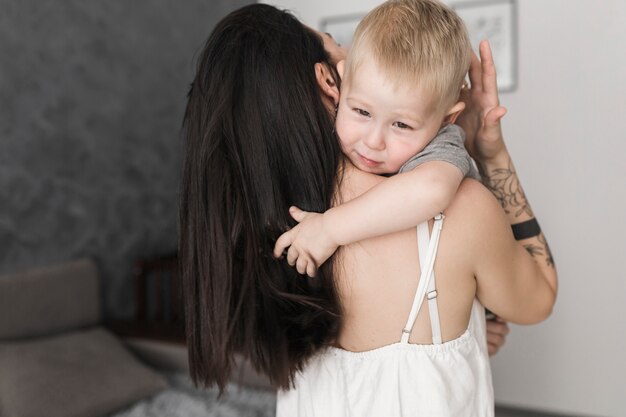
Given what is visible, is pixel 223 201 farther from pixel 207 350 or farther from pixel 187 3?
pixel 187 3

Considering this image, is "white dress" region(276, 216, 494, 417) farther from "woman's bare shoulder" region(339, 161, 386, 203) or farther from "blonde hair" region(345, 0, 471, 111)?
"blonde hair" region(345, 0, 471, 111)

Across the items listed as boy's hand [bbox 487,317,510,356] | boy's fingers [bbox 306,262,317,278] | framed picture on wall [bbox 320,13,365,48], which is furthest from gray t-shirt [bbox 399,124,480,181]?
framed picture on wall [bbox 320,13,365,48]

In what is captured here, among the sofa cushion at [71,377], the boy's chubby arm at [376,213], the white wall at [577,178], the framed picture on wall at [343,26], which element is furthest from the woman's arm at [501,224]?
the framed picture on wall at [343,26]

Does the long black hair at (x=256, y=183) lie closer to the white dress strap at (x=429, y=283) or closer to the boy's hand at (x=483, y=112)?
the white dress strap at (x=429, y=283)

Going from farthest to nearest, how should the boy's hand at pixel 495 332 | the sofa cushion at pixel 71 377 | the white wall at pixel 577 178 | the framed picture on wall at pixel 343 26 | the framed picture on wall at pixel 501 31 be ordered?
1. the framed picture on wall at pixel 343 26
2. the framed picture on wall at pixel 501 31
3. the white wall at pixel 577 178
4. the sofa cushion at pixel 71 377
5. the boy's hand at pixel 495 332

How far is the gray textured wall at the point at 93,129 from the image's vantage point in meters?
2.63

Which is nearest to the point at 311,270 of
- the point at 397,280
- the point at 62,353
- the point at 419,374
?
the point at 397,280

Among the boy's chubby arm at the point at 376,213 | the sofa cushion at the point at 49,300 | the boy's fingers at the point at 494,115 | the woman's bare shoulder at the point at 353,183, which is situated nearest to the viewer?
the boy's chubby arm at the point at 376,213

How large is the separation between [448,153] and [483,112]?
0.28 meters

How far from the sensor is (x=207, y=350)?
105cm

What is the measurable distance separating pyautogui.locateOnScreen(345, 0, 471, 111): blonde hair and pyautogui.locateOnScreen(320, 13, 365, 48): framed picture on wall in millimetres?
2773

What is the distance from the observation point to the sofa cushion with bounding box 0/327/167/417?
221cm

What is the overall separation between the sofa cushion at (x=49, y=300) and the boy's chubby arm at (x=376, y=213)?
6.73 ft

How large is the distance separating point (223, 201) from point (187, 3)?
2931mm
